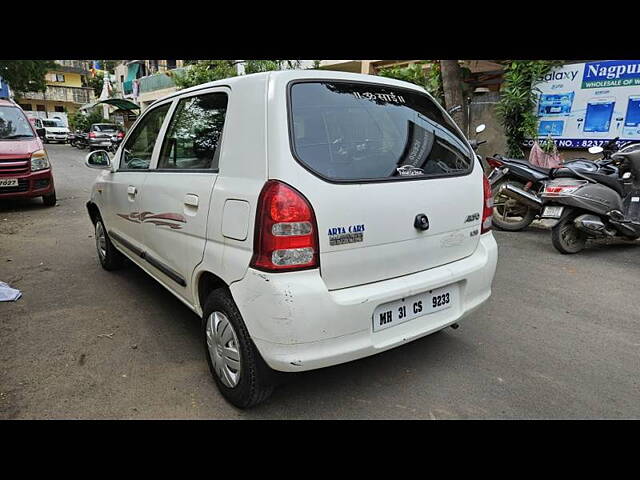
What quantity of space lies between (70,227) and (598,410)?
7.07 m

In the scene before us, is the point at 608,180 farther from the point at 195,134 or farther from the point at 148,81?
the point at 148,81

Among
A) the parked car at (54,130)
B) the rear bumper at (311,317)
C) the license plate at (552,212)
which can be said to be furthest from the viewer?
the parked car at (54,130)

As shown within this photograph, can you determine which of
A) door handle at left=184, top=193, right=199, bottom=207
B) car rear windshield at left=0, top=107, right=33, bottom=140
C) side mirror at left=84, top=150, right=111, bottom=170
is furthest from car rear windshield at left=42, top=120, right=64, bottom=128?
door handle at left=184, top=193, right=199, bottom=207

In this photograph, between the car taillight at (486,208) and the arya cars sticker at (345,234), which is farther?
the car taillight at (486,208)

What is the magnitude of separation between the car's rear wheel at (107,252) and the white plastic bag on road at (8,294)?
820 millimetres

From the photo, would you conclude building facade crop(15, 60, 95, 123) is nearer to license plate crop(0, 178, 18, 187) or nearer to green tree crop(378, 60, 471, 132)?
license plate crop(0, 178, 18, 187)

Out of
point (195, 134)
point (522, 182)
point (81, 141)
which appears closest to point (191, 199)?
point (195, 134)

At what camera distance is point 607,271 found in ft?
15.6

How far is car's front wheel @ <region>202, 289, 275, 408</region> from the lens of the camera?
2.17 metres

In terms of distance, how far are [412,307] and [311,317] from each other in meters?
0.64

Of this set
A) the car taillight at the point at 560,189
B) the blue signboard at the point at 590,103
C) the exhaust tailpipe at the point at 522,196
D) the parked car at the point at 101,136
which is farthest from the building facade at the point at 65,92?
the car taillight at the point at 560,189

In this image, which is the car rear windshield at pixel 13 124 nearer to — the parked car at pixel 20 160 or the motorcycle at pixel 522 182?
the parked car at pixel 20 160

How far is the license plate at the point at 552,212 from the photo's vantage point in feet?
17.5

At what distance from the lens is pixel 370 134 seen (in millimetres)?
2357
